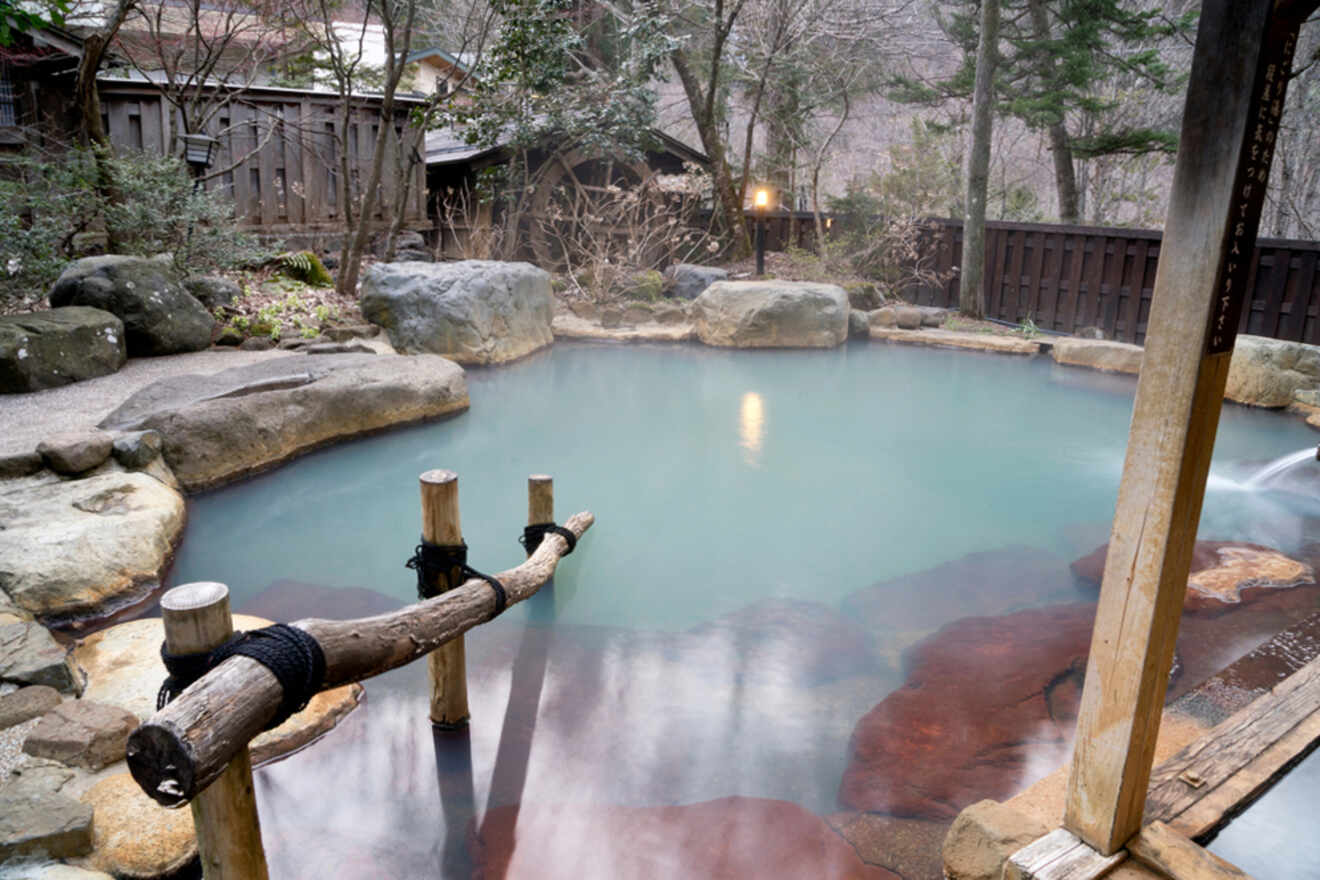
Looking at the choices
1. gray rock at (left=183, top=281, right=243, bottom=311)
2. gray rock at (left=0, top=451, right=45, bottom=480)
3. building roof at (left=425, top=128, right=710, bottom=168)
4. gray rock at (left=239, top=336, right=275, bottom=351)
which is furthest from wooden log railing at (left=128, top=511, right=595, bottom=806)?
building roof at (left=425, top=128, right=710, bottom=168)

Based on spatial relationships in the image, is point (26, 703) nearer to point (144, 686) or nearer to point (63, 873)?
point (144, 686)

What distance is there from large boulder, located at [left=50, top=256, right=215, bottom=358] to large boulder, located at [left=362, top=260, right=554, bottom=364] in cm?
185

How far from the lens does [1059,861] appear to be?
204cm

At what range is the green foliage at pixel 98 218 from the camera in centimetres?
709

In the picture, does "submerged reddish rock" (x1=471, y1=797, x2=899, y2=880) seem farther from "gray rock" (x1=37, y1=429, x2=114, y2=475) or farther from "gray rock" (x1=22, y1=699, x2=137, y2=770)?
"gray rock" (x1=37, y1=429, x2=114, y2=475)

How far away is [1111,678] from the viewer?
202 cm

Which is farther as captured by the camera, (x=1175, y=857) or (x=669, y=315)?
(x=669, y=315)

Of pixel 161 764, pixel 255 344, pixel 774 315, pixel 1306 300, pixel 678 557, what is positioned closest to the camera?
pixel 161 764

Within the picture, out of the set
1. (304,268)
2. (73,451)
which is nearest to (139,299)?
(73,451)

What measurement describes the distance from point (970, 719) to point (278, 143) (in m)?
10.5

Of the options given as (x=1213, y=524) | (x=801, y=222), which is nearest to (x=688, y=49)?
(x=801, y=222)

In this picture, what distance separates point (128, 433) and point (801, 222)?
11217 mm

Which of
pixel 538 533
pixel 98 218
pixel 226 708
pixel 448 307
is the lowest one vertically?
pixel 538 533

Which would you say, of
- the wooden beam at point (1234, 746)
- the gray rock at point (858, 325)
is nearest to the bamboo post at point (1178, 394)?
the wooden beam at point (1234, 746)
